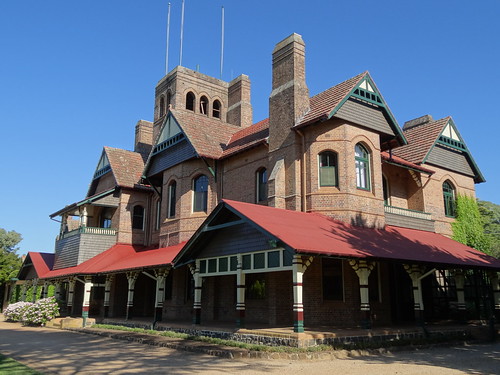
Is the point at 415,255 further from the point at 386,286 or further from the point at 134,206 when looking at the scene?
the point at 134,206

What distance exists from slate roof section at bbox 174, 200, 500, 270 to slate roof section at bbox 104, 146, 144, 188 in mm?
12093

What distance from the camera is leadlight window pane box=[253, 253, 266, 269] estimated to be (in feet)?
46.3

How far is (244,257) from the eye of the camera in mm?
15039

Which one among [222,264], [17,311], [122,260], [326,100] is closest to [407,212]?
[326,100]

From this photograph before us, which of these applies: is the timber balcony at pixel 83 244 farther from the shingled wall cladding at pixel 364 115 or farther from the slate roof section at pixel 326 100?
the shingled wall cladding at pixel 364 115

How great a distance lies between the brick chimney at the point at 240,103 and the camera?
110 ft

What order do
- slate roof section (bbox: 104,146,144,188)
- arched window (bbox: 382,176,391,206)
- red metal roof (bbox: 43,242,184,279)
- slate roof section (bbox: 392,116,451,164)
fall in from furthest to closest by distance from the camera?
slate roof section (bbox: 104,146,144,188)
slate roof section (bbox: 392,116,451,164)
arched window (bbox: 382,176,391,206)
red metal roof (bbox: 43,242,184,279)

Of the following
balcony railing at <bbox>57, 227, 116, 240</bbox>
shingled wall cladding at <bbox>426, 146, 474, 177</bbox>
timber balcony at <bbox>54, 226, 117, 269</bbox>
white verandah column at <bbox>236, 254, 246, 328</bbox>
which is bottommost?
white verandah column at <bbox>236, 254, 246, 328</bbox>

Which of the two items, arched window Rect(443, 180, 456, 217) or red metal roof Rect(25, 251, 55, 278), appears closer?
arched window Rect(443, 180, 456, 217)

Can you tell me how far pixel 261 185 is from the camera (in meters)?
21.1

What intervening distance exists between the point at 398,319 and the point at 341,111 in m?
9.53

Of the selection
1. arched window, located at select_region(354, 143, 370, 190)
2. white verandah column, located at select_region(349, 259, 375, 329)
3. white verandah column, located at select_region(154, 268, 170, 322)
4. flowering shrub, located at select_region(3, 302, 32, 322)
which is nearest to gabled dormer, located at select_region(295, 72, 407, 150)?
arched window, located at select_region(354, 143, 370, 190)

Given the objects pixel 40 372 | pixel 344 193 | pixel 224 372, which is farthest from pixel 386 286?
pixel 40 372

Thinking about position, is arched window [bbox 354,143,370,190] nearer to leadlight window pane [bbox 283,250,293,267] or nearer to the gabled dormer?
the gabled dormer
